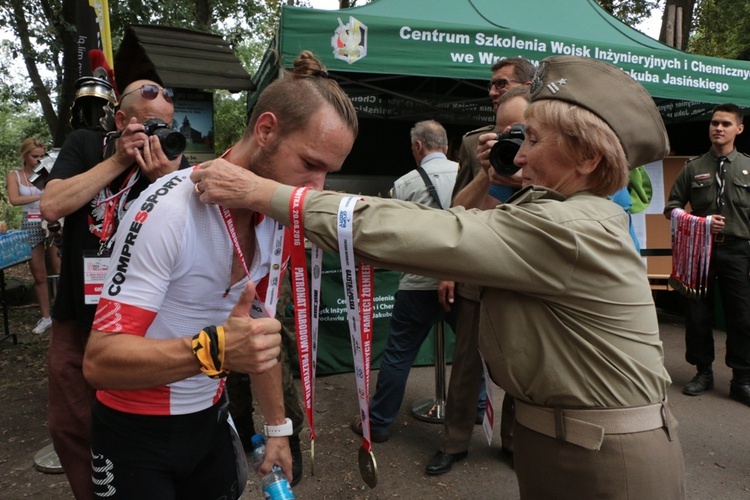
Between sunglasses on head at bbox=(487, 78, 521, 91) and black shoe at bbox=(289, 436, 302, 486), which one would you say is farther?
black shoe at bbox=(289, 436, 302, 486)

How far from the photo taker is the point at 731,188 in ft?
16.4

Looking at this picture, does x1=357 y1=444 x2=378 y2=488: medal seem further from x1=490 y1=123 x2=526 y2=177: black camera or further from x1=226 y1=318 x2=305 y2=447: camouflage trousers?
x1=226 y1=318 x2=305 y2=447: camouflage trousers

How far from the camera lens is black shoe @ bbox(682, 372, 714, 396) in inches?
192

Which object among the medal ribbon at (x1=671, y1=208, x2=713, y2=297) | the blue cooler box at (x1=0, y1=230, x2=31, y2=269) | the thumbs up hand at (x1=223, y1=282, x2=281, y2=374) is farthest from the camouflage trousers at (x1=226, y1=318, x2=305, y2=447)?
the medal ribbon at (x1=671, y1=208, x2=713, y2=297)

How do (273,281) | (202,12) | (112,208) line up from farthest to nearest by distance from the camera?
(202,12) → (112,208) → (273,281)

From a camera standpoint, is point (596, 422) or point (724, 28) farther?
point (724, 28)

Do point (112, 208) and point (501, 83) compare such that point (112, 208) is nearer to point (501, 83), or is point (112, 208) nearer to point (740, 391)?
point (501, 83)

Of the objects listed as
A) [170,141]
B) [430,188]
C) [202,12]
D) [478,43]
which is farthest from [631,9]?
[170,141]

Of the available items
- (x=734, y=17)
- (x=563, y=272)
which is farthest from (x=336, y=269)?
(x=734, y=17)

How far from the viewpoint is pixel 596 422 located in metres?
1.40

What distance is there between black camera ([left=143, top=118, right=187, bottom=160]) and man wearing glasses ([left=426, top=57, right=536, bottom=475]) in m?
1.64

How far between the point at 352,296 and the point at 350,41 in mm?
3677

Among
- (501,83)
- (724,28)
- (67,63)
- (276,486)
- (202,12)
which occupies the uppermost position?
(724,28)

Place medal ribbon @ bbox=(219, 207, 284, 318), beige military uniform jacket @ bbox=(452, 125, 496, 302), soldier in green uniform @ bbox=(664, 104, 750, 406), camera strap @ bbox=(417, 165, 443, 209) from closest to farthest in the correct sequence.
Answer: medal ribbon @ bbox=(219, 207, 284, 318)
beige military uniform jacket @ bbox=(452, 125, 496, 302)
camera strap @ bbox=(417, 165, 443, 209)
soldier in green uniform @ bbox=(664, 104, 750, 406)
